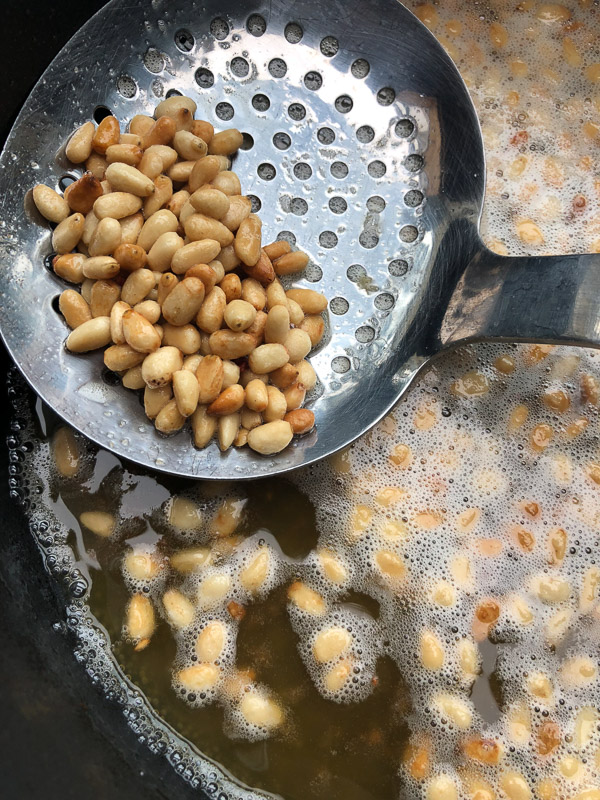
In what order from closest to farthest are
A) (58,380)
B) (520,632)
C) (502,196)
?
(58,380) → (520,632) → (502,196)

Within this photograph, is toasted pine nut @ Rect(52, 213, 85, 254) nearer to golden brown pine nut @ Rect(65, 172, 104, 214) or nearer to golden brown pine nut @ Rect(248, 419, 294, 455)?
golden brown pine nut @ Rect(65, 172, 104, 214)

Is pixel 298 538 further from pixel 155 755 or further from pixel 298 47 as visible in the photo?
pixel 298 47

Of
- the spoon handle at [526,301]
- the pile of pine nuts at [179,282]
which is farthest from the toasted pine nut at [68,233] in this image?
the spoon handle at [526,301]

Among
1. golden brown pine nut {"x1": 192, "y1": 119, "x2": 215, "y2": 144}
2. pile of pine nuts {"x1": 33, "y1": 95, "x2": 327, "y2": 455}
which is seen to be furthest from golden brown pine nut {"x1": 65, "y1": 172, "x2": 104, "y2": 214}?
golden brown pine nut {"x1": 192, "y1": 119, "x2": 215, "y2": 144}

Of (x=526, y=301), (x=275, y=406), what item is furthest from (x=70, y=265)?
(x=526, y=301)

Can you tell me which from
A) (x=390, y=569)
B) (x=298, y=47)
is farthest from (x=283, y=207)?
(x=390, y=569)

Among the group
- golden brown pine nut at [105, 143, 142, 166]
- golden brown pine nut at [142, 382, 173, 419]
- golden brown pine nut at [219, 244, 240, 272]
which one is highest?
golden brown pine nut at [105, 143, 142, 166]

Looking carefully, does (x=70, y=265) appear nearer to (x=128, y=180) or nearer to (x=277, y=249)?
(x=128, y=180)
